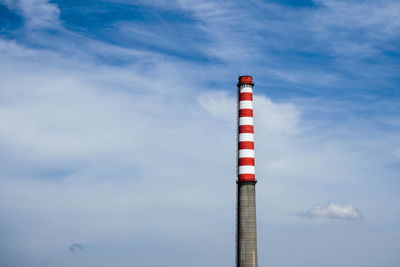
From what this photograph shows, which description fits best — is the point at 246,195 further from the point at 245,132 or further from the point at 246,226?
the point at 245,132

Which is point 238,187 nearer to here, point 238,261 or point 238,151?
point 238,151

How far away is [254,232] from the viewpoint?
165 ft

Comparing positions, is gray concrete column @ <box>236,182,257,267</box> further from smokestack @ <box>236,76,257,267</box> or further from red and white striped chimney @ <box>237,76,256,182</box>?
red and white striped chimney @ <box>237,76,256,182</box>

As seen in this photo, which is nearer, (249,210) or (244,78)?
(249,210)

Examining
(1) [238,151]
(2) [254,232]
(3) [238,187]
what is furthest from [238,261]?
(1) [238,151]

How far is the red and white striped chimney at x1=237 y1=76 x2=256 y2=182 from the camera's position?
167 feet

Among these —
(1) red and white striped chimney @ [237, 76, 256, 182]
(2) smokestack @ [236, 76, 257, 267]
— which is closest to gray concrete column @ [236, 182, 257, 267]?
(2) smokestack @ [236, 76, 257, 267]

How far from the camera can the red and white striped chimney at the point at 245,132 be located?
5097 centimetres

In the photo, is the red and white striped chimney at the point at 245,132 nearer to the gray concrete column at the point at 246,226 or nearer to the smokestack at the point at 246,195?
the smokestack at the point at 246,195

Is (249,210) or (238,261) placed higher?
(249,210)

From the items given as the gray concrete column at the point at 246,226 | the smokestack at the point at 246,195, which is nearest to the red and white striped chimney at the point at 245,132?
the smokestack at the point at 246,195

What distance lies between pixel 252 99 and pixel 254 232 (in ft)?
41.0

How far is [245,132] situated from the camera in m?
51.9

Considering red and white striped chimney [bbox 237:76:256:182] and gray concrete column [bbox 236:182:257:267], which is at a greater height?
red and white striped chimney [bbox 237:76:256:182]
